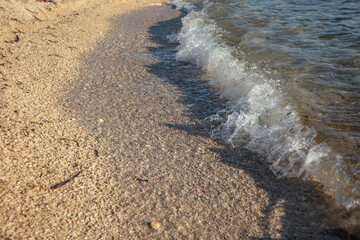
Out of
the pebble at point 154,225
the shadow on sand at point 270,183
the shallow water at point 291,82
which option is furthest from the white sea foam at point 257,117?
the pebble at point 154,225

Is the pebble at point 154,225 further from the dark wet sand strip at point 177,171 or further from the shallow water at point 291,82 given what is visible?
the shallow water at point 291,82

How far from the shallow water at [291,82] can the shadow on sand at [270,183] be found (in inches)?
5.1

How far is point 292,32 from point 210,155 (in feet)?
15.5

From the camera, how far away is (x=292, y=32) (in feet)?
23.0

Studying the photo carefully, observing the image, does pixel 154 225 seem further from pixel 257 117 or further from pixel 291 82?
pixel 291 82

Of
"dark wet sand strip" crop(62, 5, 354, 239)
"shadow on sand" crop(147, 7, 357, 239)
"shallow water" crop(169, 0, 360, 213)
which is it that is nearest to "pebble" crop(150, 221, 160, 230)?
"dark wet sand strip" crop(62, 5, 354, 239)

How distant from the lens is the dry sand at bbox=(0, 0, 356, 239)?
2.50m

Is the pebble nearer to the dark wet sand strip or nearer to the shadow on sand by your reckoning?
the dark wet sand strip

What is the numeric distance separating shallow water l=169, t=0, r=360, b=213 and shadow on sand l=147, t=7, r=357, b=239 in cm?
13

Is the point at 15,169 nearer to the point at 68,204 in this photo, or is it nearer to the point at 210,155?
the point at 68,204

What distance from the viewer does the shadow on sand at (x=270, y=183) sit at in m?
2.47

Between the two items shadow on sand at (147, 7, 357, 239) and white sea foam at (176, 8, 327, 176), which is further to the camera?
white sea foam at (176, 8, 327, 176)

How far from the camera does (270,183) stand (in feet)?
9.82

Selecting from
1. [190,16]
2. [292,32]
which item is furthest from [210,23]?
[292,32]
